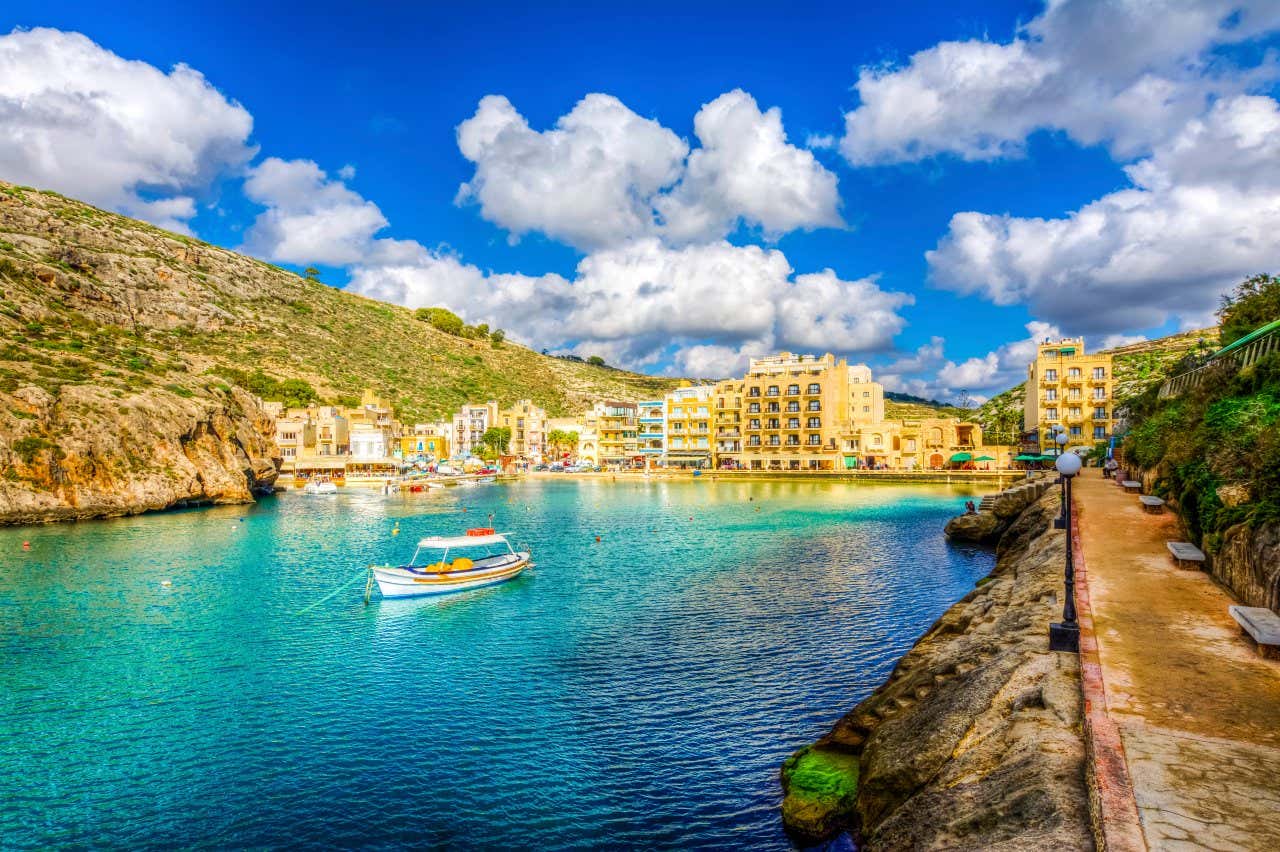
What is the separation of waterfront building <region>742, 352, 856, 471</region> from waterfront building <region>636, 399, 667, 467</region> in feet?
51.3

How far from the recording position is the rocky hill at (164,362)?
60.2 meters

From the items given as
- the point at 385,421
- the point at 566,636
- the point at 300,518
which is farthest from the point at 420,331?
the point at 566,636

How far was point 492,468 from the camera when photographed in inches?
4592

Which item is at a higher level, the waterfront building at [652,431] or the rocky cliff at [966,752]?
the waterfront building at [652,431]

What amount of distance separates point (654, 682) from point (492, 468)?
328 feet

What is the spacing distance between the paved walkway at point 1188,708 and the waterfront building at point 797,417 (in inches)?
3665

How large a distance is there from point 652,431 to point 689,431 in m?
8.07

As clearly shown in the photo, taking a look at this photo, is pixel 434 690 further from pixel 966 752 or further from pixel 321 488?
pixel 321 488

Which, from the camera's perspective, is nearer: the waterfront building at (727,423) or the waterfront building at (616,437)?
the waterfront building at (727,423)

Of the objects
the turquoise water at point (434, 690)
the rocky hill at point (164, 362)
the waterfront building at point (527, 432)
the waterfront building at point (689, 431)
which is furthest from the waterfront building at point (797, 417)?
the turquoise water at point (434, 690)

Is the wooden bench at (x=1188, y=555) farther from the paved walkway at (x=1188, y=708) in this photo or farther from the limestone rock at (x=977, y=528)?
the limestone rock at (x=977, y=528)

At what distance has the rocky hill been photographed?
60.2 m

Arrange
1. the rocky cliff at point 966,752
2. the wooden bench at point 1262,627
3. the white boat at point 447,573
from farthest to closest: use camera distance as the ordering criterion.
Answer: the white boat at point 447,573 < the wooden bench at point 1262,627 < the rocky cliff at point 966,752

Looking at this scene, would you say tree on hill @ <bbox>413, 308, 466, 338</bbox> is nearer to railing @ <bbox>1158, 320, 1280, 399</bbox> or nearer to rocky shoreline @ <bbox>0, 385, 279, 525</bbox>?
rocky shoreline @ <bbox>0, 385, 279, 525</bbox>
